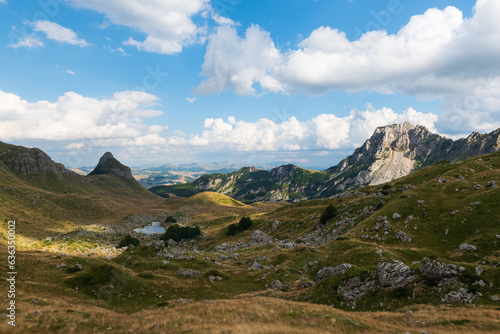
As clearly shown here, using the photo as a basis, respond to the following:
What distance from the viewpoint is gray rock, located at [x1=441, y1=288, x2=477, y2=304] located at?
22.4m

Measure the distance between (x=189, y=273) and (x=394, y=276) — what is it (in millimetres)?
37115

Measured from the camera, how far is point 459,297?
22734 mm

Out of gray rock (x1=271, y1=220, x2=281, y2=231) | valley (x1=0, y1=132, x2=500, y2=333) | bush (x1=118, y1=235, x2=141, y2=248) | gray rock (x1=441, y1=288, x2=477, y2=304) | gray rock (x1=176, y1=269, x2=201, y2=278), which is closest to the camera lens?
valley (x1=0, y1=132, x2=500, y2=333)

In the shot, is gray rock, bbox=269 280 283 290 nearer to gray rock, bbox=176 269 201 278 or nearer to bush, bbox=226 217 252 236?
gray rock, bbox=176 269 201 278

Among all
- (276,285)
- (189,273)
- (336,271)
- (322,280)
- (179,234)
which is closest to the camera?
(322,280)

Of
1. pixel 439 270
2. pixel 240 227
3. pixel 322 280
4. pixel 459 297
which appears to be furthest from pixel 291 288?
pixel 240 227

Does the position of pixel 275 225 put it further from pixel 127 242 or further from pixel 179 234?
pixel 127 242

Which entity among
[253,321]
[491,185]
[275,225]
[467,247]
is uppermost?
[491,185]

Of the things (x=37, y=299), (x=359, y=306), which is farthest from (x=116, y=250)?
(x=359, y=306)

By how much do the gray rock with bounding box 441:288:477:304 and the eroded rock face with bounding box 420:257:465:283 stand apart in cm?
169

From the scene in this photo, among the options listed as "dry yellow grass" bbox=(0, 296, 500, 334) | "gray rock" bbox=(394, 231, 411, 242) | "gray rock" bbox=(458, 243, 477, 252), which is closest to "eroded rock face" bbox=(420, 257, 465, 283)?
"dry yellow grass" bbox=(0, 296, 500, 334)

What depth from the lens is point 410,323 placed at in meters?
18.9

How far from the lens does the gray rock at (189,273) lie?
46.0 metres

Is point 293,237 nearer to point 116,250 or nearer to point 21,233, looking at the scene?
point 116,250
